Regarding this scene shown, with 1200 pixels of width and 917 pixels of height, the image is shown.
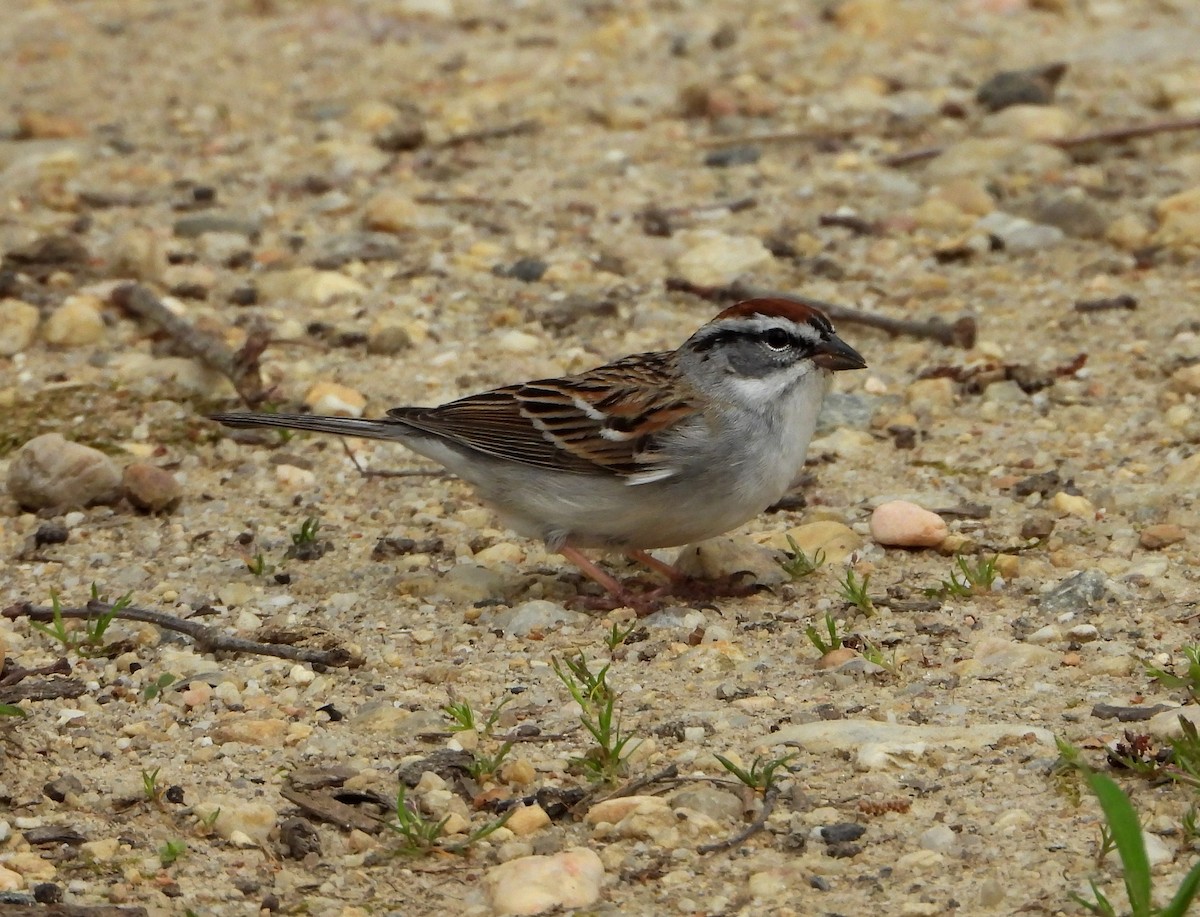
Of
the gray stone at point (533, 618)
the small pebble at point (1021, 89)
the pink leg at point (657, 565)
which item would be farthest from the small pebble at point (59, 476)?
the small pebble at point (1021, 89)

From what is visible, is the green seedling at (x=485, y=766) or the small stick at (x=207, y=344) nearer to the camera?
the green seedling at (x=485, y=766)

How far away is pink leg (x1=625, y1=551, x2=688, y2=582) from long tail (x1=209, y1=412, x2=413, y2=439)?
87 centimetres

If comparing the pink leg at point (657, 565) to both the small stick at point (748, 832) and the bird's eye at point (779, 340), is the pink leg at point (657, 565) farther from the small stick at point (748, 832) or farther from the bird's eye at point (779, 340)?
the small stick at point (748, 832)

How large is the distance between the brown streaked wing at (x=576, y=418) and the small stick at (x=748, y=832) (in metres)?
1.68

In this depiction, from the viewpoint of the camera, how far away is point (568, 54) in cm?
1119

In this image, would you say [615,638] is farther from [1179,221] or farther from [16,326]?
[1179,221]

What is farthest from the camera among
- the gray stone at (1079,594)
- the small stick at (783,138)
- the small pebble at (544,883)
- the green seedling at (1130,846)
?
the small stick at (783,138)

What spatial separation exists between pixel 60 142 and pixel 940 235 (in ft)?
16.1

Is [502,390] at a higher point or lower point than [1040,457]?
higher

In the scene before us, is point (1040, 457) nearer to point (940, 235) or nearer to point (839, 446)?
point (839, 446)

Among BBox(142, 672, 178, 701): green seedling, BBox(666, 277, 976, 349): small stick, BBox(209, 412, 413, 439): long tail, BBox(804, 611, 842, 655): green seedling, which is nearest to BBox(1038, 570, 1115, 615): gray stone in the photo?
BBox(804, 611, 842, 655): green seedling

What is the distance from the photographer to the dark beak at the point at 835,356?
5.90 m

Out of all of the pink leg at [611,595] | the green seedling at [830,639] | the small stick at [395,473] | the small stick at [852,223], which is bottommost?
the small stick at [395,473]

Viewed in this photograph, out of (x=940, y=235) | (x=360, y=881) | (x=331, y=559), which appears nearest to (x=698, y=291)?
(x=940, y=235)
